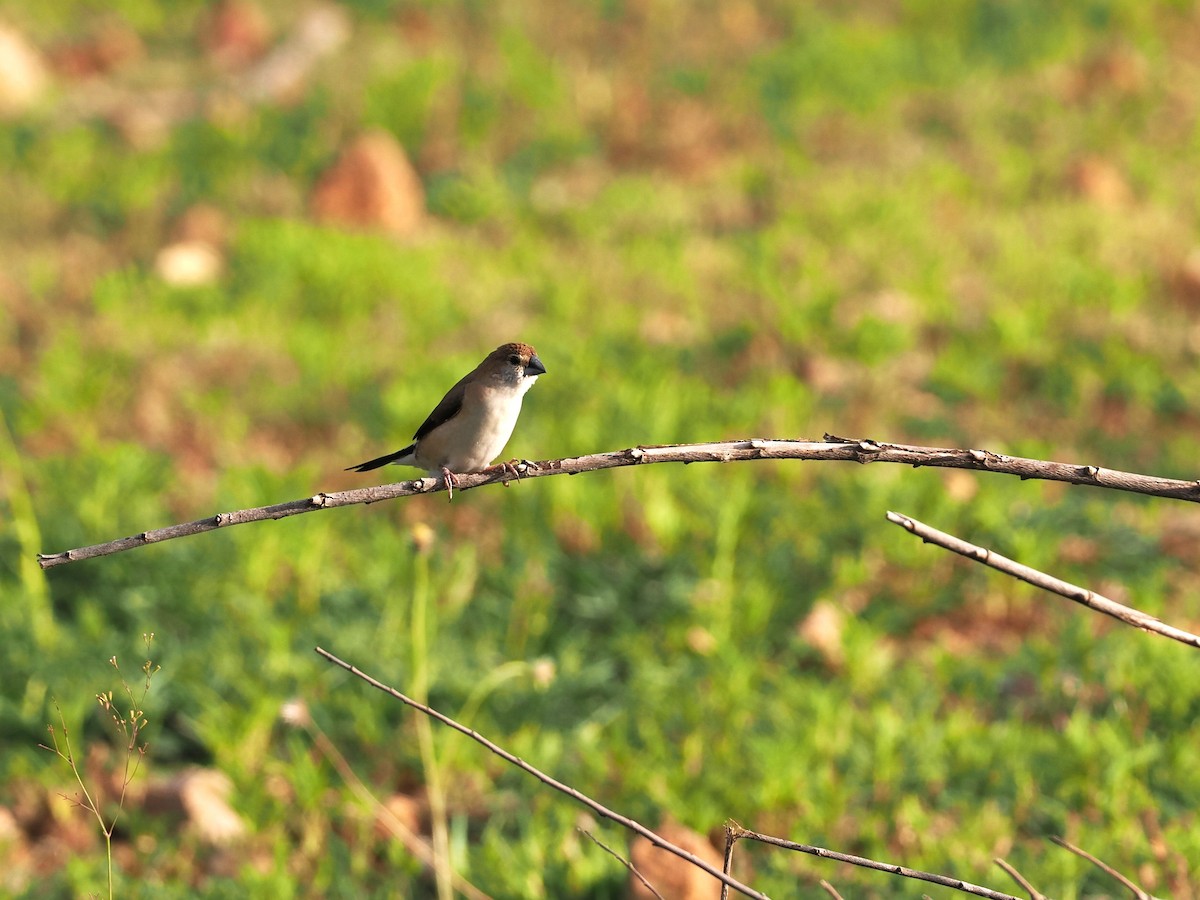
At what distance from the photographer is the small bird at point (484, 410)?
3.27 meters

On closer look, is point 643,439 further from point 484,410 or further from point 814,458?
point 814,458

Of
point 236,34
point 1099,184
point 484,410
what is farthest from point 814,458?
point 236,34

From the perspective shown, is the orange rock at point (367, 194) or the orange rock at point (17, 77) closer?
the orange rock at point (367, 194)

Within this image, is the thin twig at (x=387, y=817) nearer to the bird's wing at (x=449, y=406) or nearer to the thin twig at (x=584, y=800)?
the bird's wing at (x=449, y=406)

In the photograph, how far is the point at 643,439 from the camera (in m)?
6.19

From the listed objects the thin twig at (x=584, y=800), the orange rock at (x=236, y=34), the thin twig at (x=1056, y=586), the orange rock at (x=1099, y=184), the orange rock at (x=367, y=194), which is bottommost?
the thin twig at (x=584, y=800)

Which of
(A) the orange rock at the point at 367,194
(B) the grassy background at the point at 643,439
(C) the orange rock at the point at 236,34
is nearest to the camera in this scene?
(B) the grassy background at the point at 643,439

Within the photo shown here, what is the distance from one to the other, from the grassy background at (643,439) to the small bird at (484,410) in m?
0.66

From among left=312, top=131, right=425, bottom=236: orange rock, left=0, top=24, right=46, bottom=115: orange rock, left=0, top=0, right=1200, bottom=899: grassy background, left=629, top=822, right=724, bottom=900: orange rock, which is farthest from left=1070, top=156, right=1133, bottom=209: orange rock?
left=0, top=24, right=46, bottom=115: orange rock

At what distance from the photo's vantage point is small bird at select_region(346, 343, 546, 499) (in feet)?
10.7

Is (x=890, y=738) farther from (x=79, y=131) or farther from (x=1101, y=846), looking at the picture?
(x=79, y=131)

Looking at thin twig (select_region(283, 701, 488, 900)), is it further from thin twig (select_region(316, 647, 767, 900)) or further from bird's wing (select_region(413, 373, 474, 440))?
thin twig (select_region(316, 647, 767, 900))

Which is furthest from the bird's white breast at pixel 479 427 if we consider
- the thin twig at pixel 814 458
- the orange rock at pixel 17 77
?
the orange rock at pixel 17 77

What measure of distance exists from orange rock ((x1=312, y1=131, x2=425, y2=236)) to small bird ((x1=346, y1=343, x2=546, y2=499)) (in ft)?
19.4
